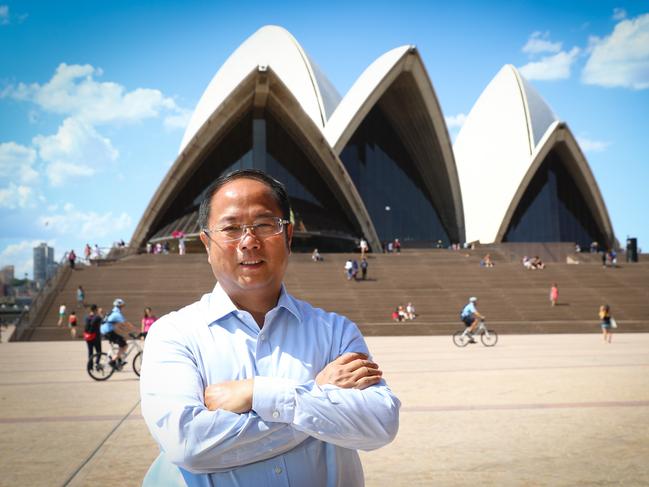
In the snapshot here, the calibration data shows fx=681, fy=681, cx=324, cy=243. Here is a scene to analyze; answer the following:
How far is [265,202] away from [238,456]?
0.72 metres

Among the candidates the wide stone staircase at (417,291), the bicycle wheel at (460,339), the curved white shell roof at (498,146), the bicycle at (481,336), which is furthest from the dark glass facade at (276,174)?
the bicycle at (481,336)

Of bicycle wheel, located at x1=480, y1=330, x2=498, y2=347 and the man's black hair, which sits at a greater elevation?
the man's black hair

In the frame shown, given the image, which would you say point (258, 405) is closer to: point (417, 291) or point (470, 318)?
point (470, 318)

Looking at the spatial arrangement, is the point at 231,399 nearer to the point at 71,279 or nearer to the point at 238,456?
the point at 238,456

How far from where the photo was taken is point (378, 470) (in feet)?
13.1

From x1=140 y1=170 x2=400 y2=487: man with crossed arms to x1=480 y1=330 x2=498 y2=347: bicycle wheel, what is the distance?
1326 cm

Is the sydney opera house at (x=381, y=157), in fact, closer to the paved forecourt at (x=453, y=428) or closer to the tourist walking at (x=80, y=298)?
the tourist walking at (x=80, y=298)

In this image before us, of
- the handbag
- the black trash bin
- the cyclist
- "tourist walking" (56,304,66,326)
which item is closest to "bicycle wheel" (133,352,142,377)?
the cyclist

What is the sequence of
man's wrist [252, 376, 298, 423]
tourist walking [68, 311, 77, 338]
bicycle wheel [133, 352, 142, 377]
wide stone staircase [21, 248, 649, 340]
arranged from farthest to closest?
wide stone staircase [21, 248, 649, 340]
tourist walking [68, 311, 77, 338]
bicycle wheel [133, 352, 142, 377]
man's wrist [252, 376, 298, 423]

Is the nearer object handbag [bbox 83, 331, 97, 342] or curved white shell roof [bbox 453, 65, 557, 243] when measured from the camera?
handbag [bbox 83, 331, 97, 342]

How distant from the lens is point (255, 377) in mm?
1811

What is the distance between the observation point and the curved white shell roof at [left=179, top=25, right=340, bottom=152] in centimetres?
4075

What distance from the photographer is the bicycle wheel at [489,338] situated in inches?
583

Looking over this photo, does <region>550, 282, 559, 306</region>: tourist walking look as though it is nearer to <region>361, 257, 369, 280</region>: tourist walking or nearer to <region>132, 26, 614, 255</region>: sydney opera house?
<region>361, 257, 369, 280</region>: tourist walking
